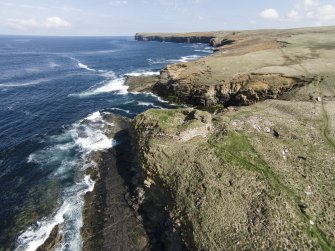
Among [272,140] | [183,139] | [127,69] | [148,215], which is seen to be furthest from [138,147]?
[127,69]

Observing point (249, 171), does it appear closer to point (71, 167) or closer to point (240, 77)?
point (71, 167)

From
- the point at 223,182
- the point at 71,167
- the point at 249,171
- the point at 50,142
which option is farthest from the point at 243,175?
the point at 50,142

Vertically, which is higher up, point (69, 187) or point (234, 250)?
point (234, 250)

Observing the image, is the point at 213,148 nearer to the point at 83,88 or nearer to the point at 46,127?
the point at 46,127

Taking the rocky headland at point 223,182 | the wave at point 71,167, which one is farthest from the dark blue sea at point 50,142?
the rocky headland at point 223,182

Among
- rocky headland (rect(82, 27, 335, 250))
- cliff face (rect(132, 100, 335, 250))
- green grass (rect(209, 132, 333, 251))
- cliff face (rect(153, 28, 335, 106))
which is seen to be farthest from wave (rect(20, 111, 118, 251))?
cliff face (rect(153, 28, 335, 106))

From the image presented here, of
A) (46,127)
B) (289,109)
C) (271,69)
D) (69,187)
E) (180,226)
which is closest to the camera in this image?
(180,226)
